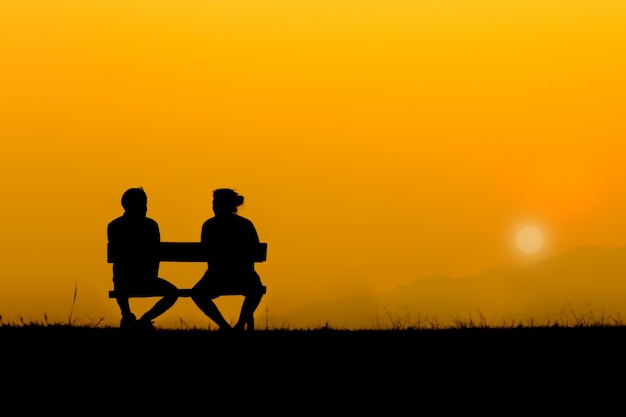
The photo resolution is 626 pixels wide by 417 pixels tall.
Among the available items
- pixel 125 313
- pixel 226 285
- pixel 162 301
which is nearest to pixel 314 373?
pixel 226 285

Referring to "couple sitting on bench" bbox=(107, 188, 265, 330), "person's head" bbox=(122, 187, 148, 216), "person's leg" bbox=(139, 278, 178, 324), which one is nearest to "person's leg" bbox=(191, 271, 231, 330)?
"couple sitting on bench" bbox=(107, 188, 265, 330)

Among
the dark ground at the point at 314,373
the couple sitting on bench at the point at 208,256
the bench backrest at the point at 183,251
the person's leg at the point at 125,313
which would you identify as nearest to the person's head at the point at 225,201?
the couple sitting on bench at the point at 208,256

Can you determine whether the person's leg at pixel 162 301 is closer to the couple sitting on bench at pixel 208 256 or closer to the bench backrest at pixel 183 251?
the couple sitting on bench at pixel 208 256

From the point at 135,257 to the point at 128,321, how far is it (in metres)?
0.70

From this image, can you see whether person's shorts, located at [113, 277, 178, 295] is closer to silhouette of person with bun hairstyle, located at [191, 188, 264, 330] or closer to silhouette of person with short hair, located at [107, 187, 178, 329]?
silhouette of person with short hair, located at [107, 187, 178, 329]

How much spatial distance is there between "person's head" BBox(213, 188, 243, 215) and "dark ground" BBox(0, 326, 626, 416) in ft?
5.47

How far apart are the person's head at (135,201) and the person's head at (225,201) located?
29.9 inches

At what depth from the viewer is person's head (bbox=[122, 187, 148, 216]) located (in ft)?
40.4

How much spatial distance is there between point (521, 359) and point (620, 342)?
5.06ft

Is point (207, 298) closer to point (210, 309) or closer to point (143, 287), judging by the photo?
point (210, 309)

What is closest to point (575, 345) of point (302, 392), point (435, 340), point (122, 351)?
point (435, 340)

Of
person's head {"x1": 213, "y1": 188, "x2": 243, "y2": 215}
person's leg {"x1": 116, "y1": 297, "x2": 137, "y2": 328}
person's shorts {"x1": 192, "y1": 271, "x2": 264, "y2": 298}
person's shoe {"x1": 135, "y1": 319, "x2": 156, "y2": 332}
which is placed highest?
person's head {"x1": 213, "y1": 188, "x2": 243, "y2": 215}

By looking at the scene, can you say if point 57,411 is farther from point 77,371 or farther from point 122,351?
point 122,351

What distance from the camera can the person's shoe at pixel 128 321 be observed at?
12.3 meters
